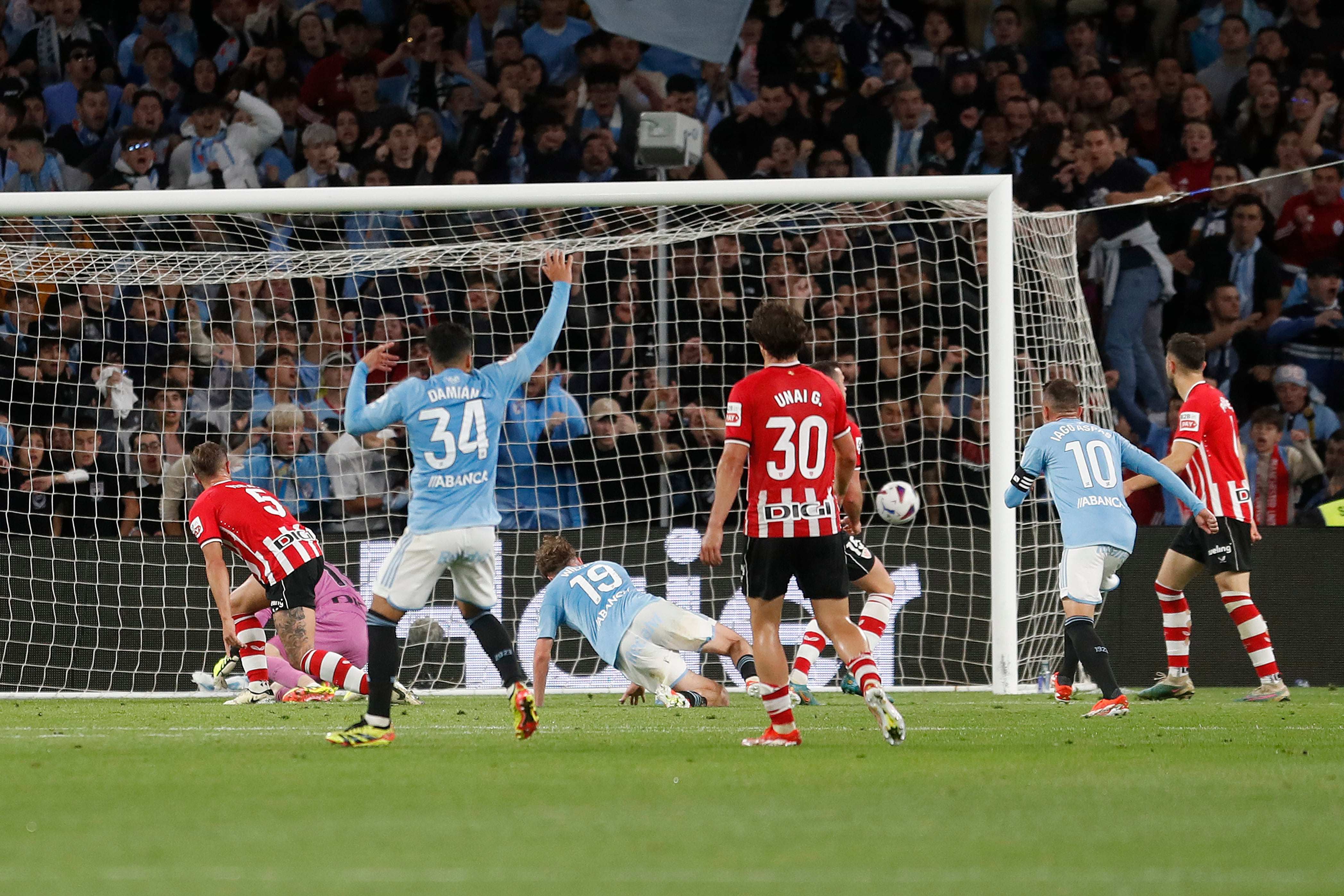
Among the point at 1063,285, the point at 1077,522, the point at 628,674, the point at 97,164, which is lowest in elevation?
the point at 628,674

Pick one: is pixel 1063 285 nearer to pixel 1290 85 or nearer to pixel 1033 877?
pixel 1290 85

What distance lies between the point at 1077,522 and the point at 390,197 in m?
4.88

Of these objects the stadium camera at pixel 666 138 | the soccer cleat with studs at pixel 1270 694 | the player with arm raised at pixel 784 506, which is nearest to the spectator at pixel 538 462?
the stadium camera at pixel 666 138

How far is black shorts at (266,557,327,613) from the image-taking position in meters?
10.1

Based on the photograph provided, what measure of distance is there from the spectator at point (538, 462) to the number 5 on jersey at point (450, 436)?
5.34 meters

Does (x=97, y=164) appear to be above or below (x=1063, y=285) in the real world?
above

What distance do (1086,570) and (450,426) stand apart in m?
3.74

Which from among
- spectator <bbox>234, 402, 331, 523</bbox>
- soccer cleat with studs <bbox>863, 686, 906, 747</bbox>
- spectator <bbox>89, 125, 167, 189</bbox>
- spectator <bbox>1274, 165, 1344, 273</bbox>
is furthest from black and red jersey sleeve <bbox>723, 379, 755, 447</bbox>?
spectator <bbox>89, 125, 167, 189</bbox>

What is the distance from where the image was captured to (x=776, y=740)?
22.7 feet

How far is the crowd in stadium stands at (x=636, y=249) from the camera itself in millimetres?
12758

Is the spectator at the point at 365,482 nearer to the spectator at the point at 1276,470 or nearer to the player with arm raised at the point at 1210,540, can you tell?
the player with arm raised at the point at 1210,540

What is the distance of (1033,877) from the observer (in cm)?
366

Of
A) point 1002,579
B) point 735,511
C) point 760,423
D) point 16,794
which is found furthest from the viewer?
point 735,511

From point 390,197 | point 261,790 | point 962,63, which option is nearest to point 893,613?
point 390,197
